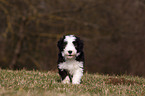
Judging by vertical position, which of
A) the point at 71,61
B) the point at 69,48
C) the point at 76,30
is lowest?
the point at 71,61

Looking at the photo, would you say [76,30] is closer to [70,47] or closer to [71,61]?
[71,61]

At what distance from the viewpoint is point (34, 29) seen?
1834cm

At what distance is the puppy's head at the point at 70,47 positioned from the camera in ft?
19.9

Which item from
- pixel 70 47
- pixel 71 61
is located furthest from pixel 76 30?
pixel 70 47

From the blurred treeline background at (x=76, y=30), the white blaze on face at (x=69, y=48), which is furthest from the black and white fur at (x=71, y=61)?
the blurred treeline background at (x=76, y=30)

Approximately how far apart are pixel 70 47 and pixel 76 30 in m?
11.8

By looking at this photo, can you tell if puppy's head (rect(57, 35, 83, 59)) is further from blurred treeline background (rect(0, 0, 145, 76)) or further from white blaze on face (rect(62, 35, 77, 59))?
blurred treeline background (rect(0, 0, 145, 76))

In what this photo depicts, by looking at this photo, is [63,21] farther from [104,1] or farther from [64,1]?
[104,1]

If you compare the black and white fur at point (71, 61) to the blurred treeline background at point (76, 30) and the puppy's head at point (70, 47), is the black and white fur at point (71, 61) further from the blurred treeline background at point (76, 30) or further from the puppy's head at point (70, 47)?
the blurred treeline background at point (76, 30)

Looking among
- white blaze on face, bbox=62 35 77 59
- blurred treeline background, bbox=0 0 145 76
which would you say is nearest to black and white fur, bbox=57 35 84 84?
white blaze on face, bbox=62 35 77 59

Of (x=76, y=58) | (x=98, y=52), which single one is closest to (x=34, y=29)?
(x=98, y=52)

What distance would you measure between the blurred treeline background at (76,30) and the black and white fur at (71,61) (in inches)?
405

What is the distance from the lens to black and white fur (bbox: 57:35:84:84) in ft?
20.8

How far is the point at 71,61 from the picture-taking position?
655cm
